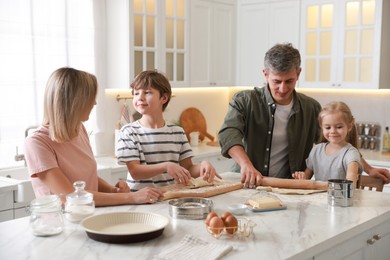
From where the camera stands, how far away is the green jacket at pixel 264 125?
9.45ft

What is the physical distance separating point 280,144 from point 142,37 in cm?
210

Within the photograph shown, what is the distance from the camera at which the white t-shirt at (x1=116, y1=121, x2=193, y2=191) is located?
261 cm

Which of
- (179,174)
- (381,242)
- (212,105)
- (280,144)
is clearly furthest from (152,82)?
(212,105)

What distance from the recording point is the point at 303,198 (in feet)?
7.75

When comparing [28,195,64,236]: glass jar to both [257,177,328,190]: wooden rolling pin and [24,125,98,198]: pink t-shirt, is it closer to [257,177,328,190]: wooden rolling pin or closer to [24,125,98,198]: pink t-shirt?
[24,125,98,198]: pink t-shirt

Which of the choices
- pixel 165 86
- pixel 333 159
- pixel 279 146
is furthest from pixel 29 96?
pixel 333 159

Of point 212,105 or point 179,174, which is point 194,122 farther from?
point 179,174

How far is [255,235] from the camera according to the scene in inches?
71.5

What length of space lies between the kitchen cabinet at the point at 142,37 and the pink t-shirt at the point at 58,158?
2.21 meters

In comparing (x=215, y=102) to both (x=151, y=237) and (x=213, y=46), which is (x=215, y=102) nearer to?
(x=213, y=46)

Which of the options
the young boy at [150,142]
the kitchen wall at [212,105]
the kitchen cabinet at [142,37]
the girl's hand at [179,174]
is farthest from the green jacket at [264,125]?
the kitchen wall at [212,105]

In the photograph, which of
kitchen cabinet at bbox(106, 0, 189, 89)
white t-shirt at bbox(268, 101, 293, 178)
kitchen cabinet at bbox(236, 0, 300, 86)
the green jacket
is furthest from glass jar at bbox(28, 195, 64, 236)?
kitchen cabinet at bbox(236, 0, 300, 86)

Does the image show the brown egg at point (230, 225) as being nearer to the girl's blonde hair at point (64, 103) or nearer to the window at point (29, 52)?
the girl's blonde hair at point (64, 103)

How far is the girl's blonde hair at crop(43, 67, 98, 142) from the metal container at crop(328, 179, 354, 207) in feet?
3.54
